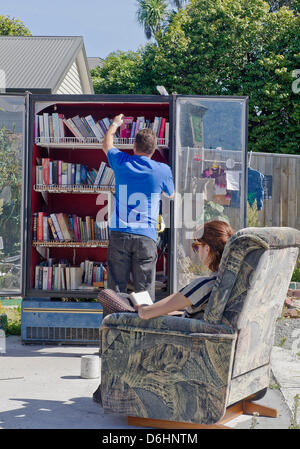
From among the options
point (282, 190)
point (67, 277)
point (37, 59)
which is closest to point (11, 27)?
point (37, 59)

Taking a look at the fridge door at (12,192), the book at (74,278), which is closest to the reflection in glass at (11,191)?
the fridge door at (12,192)

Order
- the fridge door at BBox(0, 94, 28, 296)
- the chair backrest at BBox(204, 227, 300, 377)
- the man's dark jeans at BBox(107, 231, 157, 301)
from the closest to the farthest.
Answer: the chair backrest at BBox(204, 227, 300, 377) → the man's dark jeans at BBox(107, 231, 157, 301) → the fridge door at BBox(0, 94, 28, 296)

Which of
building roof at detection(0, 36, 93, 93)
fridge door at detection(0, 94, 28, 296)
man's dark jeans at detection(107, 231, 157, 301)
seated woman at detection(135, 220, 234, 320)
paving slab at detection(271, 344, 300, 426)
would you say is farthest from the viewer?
building roof at detection(0, 36, 93, 93)

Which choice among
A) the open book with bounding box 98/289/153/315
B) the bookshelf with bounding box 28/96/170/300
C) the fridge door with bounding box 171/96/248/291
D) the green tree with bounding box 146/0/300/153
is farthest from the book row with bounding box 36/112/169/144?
the green tree with bounding box 146/0/300/153

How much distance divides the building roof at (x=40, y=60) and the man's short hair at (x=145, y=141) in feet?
29.5

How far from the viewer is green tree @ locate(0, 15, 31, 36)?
82.8ft

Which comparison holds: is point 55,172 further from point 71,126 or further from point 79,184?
point 71,126

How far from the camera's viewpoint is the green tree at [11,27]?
25.2m

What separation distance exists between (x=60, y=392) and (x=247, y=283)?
1834mm

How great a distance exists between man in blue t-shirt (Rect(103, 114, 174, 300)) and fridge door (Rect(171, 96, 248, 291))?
895 millimetres

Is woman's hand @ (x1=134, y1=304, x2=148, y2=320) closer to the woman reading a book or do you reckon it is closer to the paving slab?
the woman reading a book

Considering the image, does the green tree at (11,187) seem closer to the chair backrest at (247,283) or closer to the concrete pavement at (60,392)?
the concrete pavement at (60,392)

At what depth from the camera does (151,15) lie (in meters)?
33.3
